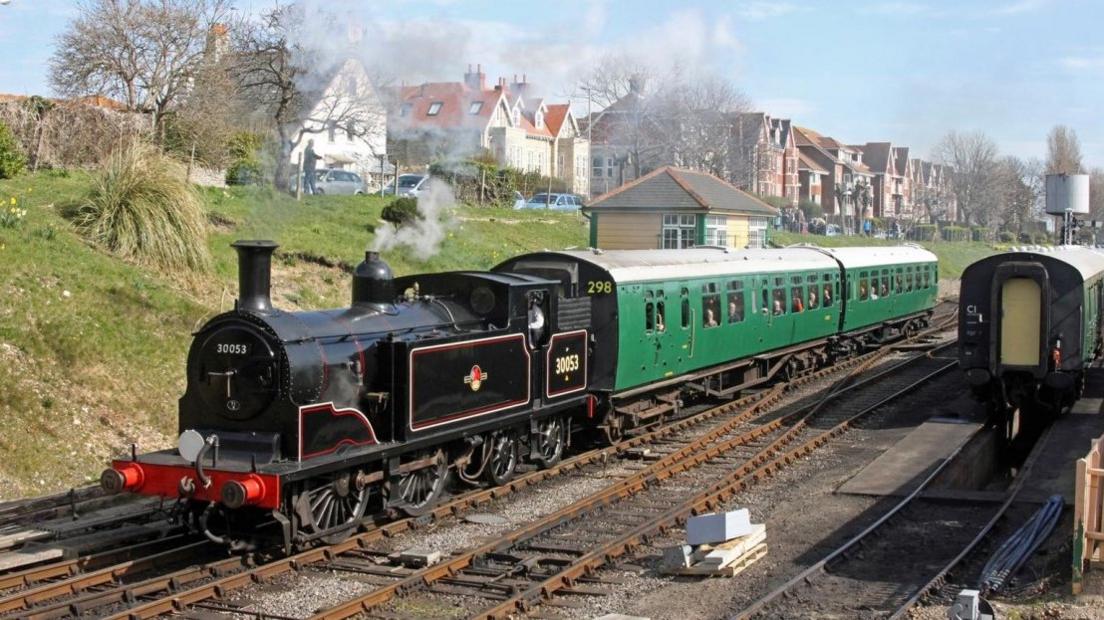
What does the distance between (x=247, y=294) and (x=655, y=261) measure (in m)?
8.02

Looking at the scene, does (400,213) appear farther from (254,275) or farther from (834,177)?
(834,177)

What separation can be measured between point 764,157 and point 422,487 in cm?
6288

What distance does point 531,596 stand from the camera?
30.3 feet

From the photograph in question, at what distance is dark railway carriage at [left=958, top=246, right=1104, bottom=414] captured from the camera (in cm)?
1716

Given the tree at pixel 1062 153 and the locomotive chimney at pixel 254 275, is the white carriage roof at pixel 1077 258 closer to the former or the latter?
the locomotive chimney at pixel 254 275

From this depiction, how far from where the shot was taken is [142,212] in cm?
1925

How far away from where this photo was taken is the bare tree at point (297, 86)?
19.1 m

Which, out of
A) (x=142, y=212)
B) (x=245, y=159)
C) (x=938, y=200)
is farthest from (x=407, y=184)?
(x=938, y=200)

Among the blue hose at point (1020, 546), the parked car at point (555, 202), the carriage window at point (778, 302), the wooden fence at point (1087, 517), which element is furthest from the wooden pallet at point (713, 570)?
the parked car at point (555, 202)

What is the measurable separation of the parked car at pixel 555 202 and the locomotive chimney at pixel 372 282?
32012 millimetres

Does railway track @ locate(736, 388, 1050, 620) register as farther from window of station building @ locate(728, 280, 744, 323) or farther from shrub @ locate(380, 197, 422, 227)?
shrub @ locate(380, 197, 422, 227)

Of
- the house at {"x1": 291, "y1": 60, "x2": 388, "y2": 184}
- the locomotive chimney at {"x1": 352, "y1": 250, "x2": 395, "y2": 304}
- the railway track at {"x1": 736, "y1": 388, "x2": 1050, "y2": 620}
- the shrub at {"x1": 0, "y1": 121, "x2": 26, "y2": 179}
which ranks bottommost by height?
the railway track at {"x1": 736, "y1": 388, "x2": 1050, "y2": 620}

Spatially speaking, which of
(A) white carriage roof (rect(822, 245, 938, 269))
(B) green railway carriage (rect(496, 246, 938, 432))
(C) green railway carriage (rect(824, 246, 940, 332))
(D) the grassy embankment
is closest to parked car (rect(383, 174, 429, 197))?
(D) the grassy embankment

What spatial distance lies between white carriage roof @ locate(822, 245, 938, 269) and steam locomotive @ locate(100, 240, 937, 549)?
24.7ft
